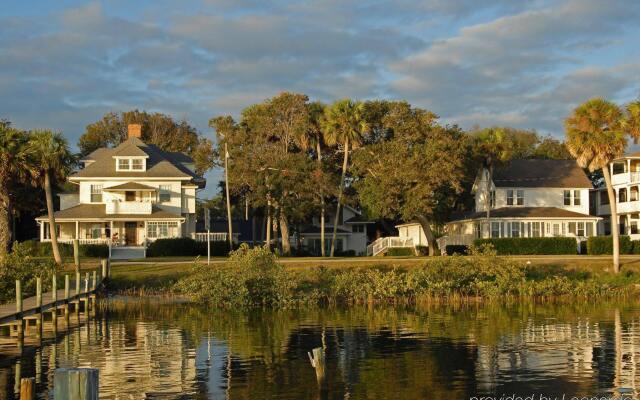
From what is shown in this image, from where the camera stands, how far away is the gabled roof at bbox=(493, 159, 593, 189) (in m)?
79.9

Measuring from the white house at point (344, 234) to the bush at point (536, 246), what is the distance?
22511 mm

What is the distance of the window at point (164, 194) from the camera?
75.4m

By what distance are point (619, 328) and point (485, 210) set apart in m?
46.5

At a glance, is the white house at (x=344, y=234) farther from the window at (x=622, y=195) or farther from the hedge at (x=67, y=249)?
the hedge at (x=67, y=249)

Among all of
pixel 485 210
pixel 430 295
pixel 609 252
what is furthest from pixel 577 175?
pixel 430 295

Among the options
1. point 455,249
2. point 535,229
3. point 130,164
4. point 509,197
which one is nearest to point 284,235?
point 130,164

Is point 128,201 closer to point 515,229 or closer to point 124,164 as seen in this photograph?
point 124,164

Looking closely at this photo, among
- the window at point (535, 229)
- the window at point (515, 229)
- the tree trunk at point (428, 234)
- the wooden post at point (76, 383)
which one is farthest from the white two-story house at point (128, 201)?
the wooden post at point (76, 383)

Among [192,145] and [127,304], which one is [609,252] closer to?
[127,304]

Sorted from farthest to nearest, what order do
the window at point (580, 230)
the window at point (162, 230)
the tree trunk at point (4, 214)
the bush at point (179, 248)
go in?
the window at point (580, 230) < the window at point (162, 230) < the bush at point (179, 248) < the tree trunk at point (4, 214)

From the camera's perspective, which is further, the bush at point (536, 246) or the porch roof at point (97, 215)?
the porch roof at point (97, 215)

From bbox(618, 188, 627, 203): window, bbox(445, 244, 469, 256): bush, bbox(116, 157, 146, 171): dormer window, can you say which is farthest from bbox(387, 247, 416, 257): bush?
bbox(116, 157, 146, 171): dormer window

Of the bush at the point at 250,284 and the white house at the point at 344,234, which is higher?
the white house at the point at 344,234

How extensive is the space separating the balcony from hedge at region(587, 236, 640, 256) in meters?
35.0
